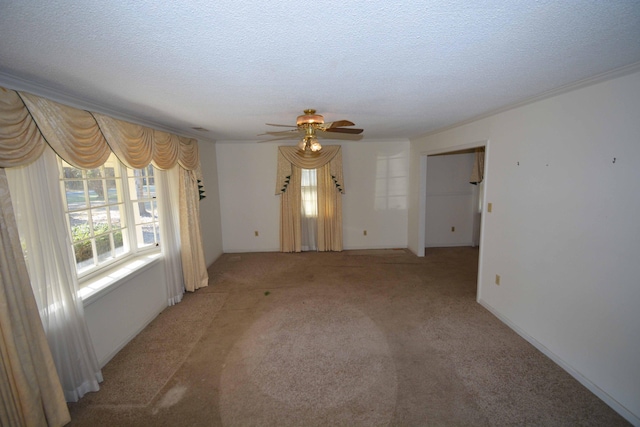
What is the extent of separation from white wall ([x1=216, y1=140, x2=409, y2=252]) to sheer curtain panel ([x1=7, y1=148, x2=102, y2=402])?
3486 millimetres

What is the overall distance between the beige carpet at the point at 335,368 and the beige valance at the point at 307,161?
Result: 231 cm

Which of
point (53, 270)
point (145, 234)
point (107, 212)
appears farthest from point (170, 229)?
point (53, 270)

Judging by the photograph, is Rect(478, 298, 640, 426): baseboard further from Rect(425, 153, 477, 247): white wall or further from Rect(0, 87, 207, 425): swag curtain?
Rect(0, 87, 207, 425): swag curtain

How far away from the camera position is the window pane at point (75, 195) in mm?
2271

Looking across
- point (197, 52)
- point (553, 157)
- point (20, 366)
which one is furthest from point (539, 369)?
point (20, 366)

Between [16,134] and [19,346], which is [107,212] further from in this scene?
[19,346]

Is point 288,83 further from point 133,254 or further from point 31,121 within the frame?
point 133,254

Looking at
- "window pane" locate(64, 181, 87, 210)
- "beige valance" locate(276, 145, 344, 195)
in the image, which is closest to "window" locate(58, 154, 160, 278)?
"window pane" locate(64, 181, 87, 210)

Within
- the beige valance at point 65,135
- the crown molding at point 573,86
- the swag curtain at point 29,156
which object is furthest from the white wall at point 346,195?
the swag curtain at point 29,156

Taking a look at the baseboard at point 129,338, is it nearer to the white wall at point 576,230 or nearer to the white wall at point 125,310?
the white wall at point 125,310

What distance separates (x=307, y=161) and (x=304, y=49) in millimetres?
3849

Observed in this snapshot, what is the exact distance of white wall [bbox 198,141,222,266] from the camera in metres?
4.64

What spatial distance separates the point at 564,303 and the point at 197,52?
3249 millimetres

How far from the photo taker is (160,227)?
326 centimetres
